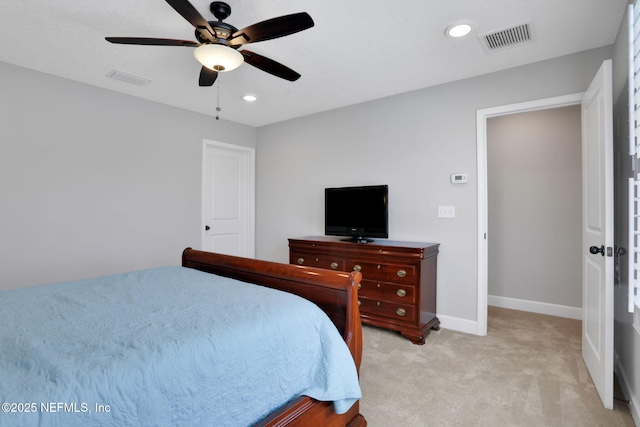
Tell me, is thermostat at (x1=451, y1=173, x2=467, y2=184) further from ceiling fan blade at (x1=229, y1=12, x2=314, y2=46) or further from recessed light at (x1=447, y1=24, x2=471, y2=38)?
ceiling fan blade at (x1=229, y1=12, x2=314, y2=46)

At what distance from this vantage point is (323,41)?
249cm

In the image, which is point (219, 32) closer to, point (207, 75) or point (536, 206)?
point (207, 75)

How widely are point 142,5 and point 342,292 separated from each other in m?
2.18

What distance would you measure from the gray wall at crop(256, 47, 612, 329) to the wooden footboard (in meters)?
1.95

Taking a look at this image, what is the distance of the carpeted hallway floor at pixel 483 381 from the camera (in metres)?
1.88

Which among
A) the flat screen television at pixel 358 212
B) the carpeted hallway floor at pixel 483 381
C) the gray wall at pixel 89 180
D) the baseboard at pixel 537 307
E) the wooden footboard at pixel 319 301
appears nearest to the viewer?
the wooden footboard at pixel 319 301

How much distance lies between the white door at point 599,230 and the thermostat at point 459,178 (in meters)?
0.94

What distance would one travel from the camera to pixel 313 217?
14.4 feet

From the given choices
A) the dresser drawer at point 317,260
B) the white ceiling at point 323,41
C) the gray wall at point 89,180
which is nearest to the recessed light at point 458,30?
the white ceiling at point 323,41

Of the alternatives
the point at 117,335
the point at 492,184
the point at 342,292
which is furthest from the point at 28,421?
the point at 492,184

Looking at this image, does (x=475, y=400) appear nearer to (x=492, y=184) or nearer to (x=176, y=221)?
(x=492, y=184)

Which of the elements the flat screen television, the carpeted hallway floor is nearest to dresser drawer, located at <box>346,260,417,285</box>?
the flat screen television

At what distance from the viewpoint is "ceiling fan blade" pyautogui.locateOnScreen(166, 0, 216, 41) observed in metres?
1.63

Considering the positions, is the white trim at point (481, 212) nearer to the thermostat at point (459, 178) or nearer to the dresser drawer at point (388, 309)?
the thermostat at point (459, 178)
